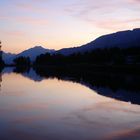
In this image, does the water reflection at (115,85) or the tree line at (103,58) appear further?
the tree line at (103,58)

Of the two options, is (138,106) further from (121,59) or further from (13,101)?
(121,59)

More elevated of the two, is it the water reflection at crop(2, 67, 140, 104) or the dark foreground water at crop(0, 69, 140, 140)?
the dark foreground water at crop(0, 69, 140, 140)

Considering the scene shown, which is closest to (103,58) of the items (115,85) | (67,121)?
(115,85)

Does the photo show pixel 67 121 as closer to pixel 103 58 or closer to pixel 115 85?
pixel 115 85

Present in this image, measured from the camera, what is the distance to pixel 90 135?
14445 mm

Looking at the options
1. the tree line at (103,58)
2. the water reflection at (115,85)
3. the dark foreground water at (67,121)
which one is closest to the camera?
the dark foreground water at (67,121)

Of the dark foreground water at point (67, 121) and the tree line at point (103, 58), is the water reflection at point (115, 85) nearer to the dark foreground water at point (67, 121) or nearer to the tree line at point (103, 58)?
the dark foreground water at point (67, 121)

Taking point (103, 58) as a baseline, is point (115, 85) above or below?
below

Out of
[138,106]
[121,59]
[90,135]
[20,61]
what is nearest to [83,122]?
[90,135]

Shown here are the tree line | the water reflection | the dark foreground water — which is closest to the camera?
the dark foreground water

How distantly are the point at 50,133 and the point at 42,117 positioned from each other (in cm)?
398

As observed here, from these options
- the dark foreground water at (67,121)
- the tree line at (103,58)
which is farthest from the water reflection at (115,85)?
the tree line at (103,58)

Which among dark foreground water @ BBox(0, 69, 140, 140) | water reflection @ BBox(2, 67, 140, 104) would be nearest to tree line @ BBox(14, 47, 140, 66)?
water reflection @ BBox(2, 67, 140, 104)

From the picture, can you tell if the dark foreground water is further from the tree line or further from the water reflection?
the tree line
